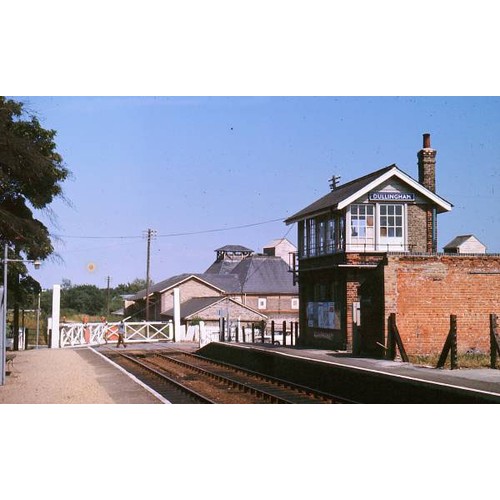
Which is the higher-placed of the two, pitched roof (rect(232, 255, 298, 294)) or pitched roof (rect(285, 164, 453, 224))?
pitched roof (rect(285, 164, 453, 224))

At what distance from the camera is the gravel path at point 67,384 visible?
13133 mm

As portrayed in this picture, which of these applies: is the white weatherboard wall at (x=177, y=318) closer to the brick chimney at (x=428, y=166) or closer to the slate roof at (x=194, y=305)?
the slate roof at (x=194, y=305)

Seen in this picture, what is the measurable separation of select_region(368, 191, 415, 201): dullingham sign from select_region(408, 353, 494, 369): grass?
6320 millimetres

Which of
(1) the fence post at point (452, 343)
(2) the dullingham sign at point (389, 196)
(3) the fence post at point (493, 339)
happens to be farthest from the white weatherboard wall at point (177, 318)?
(3) the fence post at point (493, 339)

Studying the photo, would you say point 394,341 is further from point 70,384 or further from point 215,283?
point 215,283

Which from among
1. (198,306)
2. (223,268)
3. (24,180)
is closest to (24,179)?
(24,180)

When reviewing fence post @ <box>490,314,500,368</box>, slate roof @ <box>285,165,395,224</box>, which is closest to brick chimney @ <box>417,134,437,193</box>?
slate roof @ <box>285,165,395,224</box>

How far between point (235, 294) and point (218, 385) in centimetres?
2908

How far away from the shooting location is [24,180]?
17.3m

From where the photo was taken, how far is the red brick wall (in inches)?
770

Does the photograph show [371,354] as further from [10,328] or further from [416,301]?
[10,328]

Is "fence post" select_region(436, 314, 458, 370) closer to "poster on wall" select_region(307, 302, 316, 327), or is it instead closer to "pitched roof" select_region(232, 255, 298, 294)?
"poster on wall" select_region(307, 302, 316, 327)

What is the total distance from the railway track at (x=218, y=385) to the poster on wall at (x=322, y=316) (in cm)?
445

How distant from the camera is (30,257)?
19859 mm
